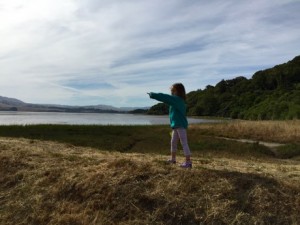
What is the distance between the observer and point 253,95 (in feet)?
441

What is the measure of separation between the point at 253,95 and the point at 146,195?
131708 mm

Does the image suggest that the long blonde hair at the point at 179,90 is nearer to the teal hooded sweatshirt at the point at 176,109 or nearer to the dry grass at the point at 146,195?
the teal hooded sweatshirt at the point at 176,109

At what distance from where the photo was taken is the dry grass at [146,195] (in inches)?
276

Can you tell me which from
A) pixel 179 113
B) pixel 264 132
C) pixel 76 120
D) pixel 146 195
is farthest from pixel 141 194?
pixel 76 120

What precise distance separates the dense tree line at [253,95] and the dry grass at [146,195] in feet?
306

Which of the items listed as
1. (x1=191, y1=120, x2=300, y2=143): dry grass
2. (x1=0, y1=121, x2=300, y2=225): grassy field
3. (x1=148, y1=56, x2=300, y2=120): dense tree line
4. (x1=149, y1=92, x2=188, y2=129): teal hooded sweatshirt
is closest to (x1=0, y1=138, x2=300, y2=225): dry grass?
(x1=0, y1=121, x2=300, y2=225): grassy field

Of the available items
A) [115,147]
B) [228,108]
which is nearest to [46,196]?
[115,147]

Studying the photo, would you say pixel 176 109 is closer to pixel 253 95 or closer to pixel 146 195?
pixel 146 195

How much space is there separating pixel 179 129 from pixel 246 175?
1.73m

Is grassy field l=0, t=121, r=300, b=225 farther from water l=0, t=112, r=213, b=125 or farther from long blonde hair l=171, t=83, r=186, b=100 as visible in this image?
water l=0, t=112, r=213, b=125

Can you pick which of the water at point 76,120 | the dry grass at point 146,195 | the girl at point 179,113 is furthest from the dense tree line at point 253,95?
the dry grass at point 146,195

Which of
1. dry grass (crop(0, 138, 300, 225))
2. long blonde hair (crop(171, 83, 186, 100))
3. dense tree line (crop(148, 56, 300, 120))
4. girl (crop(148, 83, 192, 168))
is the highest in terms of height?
dense tree line (crop(148, 56, 300, 120))

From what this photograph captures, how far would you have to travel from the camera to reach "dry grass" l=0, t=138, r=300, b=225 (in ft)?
23.0

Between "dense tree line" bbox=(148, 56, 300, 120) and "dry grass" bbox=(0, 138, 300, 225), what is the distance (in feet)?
306
